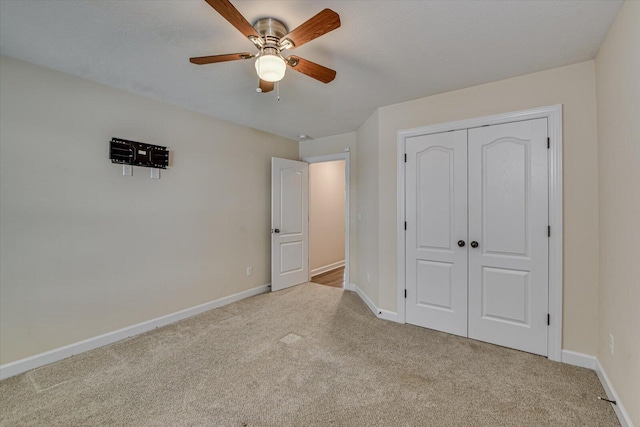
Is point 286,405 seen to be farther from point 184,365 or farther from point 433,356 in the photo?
point 433,356

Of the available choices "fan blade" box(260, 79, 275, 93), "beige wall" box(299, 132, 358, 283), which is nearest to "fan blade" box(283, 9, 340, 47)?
"fan blade" box(260, 79, 275, 93)

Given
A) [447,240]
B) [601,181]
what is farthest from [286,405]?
[601,181]

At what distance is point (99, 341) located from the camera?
8.30ft

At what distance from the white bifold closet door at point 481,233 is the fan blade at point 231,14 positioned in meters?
2.02

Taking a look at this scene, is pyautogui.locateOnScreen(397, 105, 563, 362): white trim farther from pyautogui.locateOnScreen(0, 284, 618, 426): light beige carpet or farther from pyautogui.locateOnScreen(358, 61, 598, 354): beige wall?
pyautogui.locateOnScreen(0, 284, 618, 426): light beige carpet

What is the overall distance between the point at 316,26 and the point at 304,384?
230cm

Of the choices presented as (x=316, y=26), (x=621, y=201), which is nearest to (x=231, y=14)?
(x=316, y=26)

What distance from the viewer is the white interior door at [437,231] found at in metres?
2.69

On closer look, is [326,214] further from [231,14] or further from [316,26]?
[231,14]

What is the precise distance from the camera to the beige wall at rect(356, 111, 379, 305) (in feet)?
10.8

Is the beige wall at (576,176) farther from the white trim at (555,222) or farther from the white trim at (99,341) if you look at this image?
the white trim at (99,341)

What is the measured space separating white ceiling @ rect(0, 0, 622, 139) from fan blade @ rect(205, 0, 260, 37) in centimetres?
18

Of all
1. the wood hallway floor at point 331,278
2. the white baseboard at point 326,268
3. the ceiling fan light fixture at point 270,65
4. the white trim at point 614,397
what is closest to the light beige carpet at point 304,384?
the white trim at point 614,397

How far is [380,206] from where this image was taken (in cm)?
316
